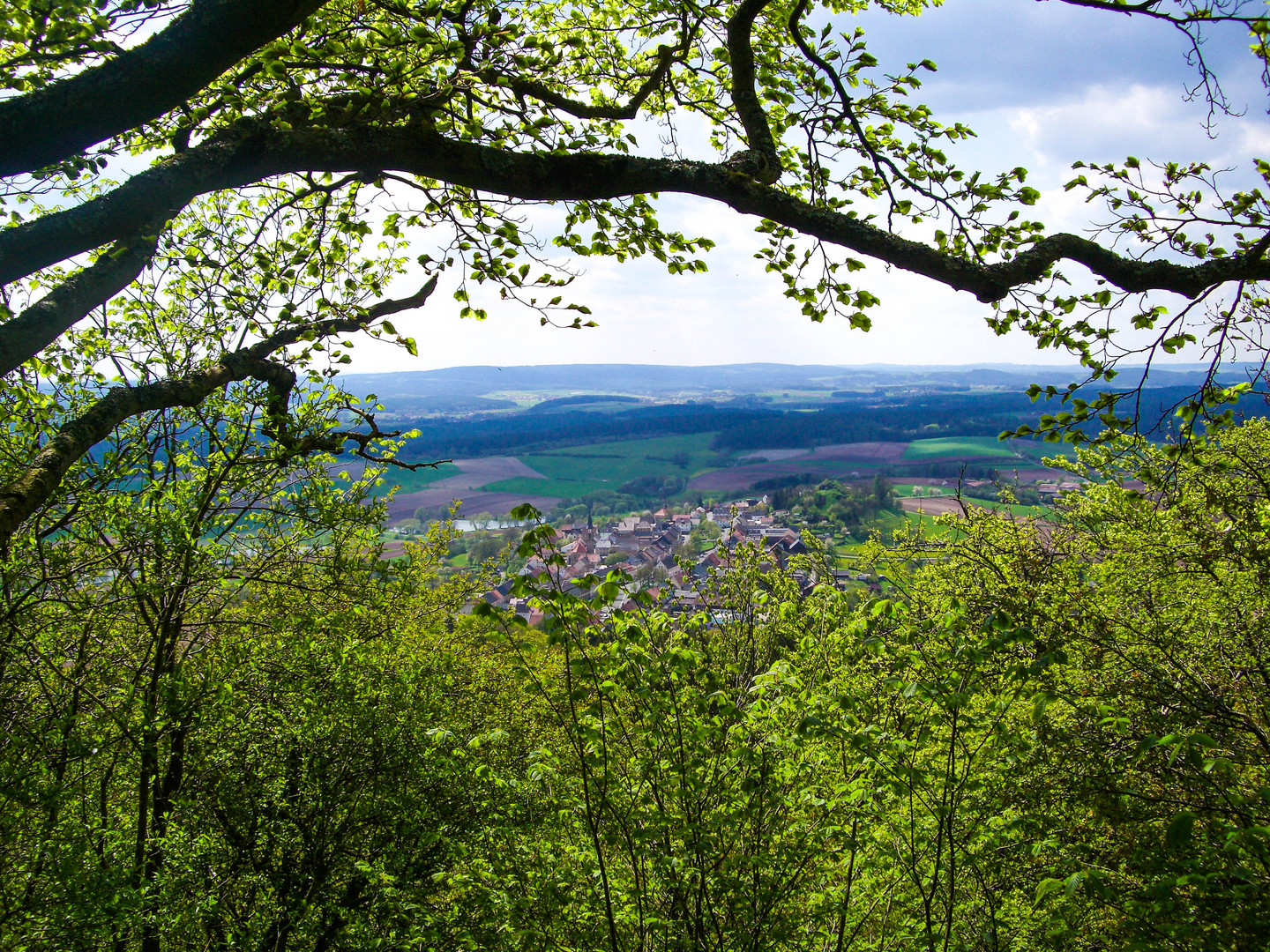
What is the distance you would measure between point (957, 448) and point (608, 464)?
49.4m

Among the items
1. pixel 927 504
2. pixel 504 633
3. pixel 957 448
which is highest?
pixel 504 633

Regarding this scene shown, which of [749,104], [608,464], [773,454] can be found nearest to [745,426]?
[773,454]

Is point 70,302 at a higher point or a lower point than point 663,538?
higher

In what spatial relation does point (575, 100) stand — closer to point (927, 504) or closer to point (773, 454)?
point (927, 504)

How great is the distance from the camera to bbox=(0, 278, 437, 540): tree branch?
8.71 feet

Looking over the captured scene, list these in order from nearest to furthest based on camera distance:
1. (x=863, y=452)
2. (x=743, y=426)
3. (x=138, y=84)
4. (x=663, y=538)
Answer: (x=138, y=84)
(x=663, y=538)
(x=863, y=452)
(x=743, y=426)

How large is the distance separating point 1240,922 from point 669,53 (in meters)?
6.11

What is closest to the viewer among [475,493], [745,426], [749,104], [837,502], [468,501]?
[749,104]

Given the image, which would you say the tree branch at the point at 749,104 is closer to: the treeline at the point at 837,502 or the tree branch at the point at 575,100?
the tree branch at the point at 575,100

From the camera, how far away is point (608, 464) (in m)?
89.4

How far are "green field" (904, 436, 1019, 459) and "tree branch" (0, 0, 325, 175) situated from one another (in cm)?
8321

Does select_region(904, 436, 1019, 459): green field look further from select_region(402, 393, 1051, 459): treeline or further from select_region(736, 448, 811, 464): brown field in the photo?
select_region(736, 448, 811, 464): brown field

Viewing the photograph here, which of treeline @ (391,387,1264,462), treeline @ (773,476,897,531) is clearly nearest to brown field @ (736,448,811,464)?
treeline @ (391,387,1264,462)

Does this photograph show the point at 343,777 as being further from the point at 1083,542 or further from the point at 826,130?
the point at 1083,542
